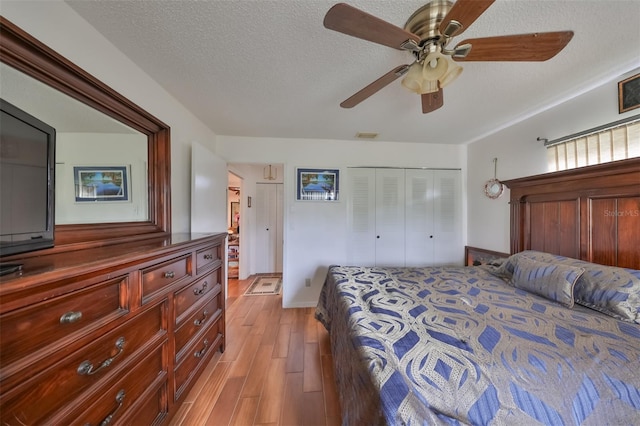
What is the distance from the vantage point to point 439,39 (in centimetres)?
110

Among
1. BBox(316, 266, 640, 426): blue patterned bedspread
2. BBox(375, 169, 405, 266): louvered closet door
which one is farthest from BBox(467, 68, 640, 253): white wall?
BBox(316, 266, 640, 426): blue patterned bedspread

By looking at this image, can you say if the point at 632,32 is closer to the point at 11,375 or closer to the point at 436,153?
the point at 436,153

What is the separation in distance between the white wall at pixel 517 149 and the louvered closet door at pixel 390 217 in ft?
3.18

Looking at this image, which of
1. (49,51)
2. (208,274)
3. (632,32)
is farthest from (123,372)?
(632,32)

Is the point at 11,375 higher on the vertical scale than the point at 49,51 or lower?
lower

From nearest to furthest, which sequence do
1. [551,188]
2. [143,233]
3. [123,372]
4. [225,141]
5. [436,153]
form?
1. [123,372]
2. [143,233]
3. [551,188]
4. [225,141]
5. [436,153]

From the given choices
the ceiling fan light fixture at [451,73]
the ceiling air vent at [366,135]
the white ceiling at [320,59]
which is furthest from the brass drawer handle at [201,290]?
the ceiling air vent at [366,135]

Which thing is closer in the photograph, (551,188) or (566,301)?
(566,301)

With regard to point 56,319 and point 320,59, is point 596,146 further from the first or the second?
point 56,319

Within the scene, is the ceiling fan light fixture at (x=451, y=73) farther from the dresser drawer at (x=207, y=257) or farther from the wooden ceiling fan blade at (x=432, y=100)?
the dresser drawer at (x=207, y=257)

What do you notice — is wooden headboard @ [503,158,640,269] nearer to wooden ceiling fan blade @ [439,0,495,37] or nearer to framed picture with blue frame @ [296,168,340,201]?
wooden ceiling fan blade @ [439,0,495,37]

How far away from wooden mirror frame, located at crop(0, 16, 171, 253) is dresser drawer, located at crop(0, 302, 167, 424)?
592mm

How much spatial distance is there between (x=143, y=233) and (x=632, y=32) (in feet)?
11.0

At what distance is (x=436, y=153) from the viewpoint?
3.22 meters
